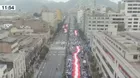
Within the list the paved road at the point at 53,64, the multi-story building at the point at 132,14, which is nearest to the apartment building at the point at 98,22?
the multi-story building at the point at 132,14

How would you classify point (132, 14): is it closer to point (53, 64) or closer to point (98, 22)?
point (98, 22)

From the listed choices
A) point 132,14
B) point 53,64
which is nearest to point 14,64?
point 53,64

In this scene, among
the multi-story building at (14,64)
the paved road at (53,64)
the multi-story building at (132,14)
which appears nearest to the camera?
the multi-story building at (14,64)

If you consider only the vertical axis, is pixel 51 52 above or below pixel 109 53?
below

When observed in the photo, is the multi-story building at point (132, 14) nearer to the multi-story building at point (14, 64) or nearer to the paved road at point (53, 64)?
the paved road at point (53, 64)

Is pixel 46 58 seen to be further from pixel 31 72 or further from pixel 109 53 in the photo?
pixel 109 53

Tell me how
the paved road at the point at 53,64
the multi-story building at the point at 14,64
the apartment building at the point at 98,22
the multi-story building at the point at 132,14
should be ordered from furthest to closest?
the apartment building at the point at 98,22 → the multi-story building at the point at 132,14 → the paved road at the point at 53,64 → the multi-story building at the point at 14,64

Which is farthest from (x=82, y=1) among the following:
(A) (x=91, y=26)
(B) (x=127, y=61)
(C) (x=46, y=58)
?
(B) (x=127, y=61)

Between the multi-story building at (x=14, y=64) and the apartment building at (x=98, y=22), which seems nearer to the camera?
the multi-story building at (x=14, y=64)
